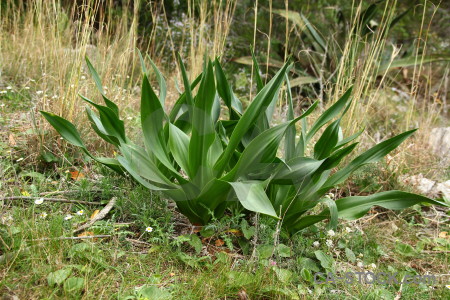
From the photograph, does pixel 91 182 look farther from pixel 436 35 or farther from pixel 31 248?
pixel 436 35

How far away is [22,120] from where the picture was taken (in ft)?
9.93

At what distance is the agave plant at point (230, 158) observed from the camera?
72.9 inches

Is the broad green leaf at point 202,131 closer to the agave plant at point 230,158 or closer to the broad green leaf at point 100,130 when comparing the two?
the agave plant at point 230,158

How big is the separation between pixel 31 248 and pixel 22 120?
1560 mm

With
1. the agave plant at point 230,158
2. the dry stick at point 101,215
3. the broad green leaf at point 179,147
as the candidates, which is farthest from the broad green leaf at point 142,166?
the dry stick at point 101,215

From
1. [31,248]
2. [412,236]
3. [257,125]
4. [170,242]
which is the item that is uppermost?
[257,125]

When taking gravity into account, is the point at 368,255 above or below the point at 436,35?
below

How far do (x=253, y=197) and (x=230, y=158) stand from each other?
332mm

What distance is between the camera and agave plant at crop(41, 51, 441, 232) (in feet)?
6.08

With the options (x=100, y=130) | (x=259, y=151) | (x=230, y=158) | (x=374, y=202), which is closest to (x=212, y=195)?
(x=230, y=158)

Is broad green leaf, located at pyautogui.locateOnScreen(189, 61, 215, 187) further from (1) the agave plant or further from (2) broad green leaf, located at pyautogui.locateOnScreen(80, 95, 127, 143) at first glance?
(2) broad green leaf, located at pyautogui.locateOnScreen(80, 95, 127, 143)

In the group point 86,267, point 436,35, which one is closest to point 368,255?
point 86,267

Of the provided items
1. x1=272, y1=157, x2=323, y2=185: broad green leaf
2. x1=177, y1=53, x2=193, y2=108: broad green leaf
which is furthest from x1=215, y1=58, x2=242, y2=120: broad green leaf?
x1=272, y1=157, x2=323, y2=185: broad green leaf

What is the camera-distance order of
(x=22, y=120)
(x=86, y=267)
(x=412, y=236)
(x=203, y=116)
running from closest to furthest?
(x=86, y=267), (x=203, y=116), (x=412, y=236), (x=22, y=120)
